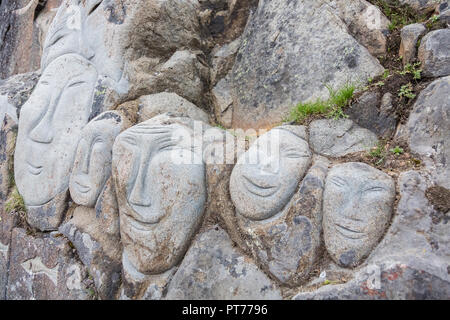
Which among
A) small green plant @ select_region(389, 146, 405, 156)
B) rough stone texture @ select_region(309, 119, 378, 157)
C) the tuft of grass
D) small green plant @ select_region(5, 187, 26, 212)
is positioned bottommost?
small green plant @ select_region(5, 187, 26, 212)

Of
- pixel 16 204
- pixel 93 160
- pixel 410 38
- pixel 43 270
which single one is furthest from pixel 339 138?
pixel 16 204

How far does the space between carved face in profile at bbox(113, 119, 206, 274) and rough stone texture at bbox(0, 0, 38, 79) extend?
11.6 ft

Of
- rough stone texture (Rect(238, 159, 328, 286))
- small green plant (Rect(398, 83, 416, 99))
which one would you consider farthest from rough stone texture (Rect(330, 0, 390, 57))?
rough stone texture (Rect(238, 159, 328, 286))

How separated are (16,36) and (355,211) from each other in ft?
17.9

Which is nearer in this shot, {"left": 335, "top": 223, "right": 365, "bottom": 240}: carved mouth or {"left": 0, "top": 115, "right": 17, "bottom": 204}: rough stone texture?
{"left": 335, "top": 223, "right": 365, "bottom": 240}: carved mouth

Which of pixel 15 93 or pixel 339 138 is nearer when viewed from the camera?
pixel 339 138

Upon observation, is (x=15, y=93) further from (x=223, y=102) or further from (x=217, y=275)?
(x=217, y=275)

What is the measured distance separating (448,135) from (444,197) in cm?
39

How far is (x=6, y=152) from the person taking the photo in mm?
3553

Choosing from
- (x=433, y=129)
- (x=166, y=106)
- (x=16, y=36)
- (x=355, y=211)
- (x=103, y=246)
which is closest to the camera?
(x=355, y=211)

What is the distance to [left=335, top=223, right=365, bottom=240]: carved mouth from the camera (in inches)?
84.5

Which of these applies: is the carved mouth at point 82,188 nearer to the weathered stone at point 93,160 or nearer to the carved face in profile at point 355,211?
the weathered stone at point 93,160

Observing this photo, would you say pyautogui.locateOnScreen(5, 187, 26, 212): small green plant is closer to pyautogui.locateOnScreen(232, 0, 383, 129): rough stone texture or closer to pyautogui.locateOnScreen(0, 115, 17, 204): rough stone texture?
pyautogui.locateOnScreen(0, 115, 17, 204): rough stone texture
